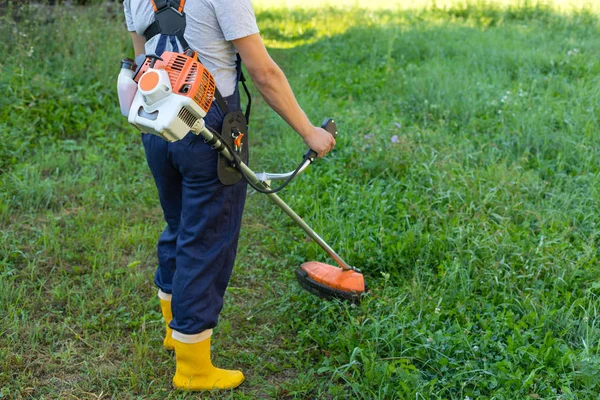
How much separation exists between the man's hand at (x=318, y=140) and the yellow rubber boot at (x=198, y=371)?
3.22 ft

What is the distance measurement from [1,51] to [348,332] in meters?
4.95

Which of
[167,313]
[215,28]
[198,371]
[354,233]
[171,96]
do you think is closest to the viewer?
[171,96]

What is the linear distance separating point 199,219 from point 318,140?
0.63 metres

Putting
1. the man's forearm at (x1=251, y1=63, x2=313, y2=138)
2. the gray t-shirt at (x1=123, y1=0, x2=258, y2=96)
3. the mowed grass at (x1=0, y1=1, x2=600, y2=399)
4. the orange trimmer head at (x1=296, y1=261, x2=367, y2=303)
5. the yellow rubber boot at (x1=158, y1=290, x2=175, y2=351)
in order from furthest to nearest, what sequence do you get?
the orange trimmer head at (x1=296, y1=261, x2=367, y2=303) < the yellow rubber boot at (x1=158, y1=290, x2=175, y2=351) < the mowed grass at (x1=0, y1=1, x2=600, y2=399) < the man's forearm at (x1=251, y1=63, x2=313, y2=138) < the gray t-shirt at (x1=123, y1=0, x2=258, y2=96)

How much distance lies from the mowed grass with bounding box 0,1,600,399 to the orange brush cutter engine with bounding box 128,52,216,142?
1376 millimetres

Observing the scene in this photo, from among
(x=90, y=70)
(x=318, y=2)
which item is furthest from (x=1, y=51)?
(x=318, y=2)

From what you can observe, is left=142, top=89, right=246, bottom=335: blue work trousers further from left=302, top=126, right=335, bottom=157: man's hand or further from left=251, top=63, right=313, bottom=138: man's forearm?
left=302, top=126, right=335, bottom=157: man's hand

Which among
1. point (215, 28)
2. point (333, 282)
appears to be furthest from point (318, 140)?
point (333, 282)

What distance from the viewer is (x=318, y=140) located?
2.91m

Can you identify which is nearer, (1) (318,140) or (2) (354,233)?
(1) (318,140)

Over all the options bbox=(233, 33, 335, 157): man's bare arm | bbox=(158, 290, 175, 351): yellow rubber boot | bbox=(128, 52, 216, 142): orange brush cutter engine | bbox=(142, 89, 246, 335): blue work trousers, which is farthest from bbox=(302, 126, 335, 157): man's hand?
bbox=(158, 290, 175, 351): yellow rubber boot

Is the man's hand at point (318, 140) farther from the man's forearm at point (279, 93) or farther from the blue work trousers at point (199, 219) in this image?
the blue work trousers at point (199, 219)

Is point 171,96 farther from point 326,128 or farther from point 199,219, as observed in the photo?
point 326,128

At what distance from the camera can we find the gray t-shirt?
2484 millimetres
